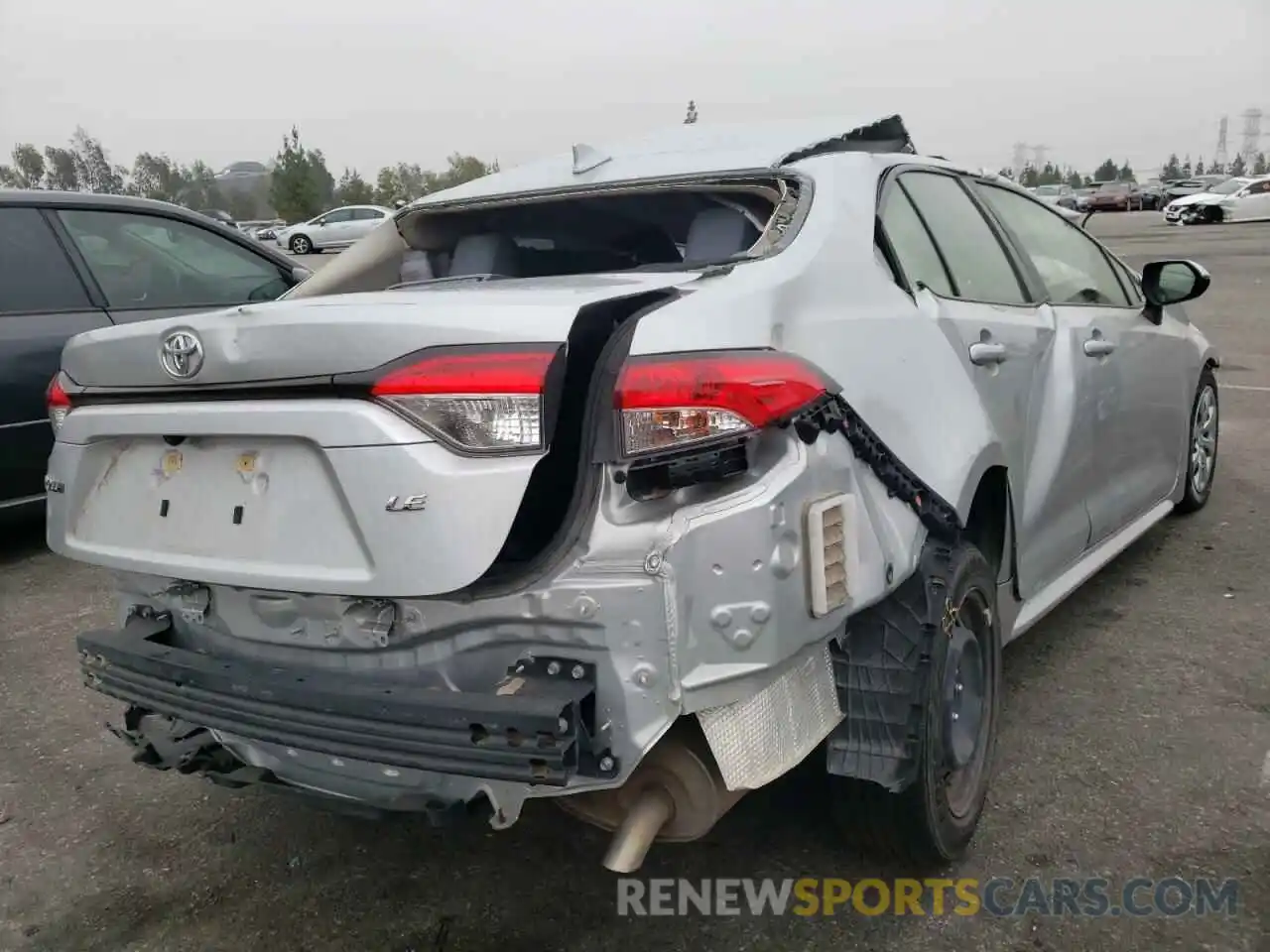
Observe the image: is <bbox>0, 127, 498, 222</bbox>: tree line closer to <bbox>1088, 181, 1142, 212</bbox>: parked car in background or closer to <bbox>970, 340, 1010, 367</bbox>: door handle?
<bbox>1088, 181, 1142, 212</bbox>: parked car in background

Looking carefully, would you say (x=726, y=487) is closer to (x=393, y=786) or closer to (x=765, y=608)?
(x=765, y=608)

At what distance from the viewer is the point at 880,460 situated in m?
2.10

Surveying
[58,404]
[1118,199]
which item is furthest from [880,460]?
[1118,199]

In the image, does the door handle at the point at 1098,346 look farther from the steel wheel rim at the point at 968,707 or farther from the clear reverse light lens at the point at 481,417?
the clear reverse light lens at the point at 481,417

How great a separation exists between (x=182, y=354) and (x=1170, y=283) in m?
3.67

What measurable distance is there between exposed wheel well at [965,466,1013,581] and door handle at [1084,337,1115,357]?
0.86 m

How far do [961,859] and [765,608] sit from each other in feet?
3.60

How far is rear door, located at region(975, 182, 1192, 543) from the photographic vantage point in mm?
3488

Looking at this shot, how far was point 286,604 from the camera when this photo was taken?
2.10 meters

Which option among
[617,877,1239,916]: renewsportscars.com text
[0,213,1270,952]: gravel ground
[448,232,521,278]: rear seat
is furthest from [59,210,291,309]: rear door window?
[617,877,1239,916]: renewsportscars.com text

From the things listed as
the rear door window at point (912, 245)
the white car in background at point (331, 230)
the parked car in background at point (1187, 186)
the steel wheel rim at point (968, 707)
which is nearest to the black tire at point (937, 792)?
the steel wheel rim at point (968, 707)

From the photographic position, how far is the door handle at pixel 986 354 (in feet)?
8.82

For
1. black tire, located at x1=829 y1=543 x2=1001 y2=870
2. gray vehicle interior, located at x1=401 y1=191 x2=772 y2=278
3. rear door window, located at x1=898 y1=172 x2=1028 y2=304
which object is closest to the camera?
black tire, located at x1=829 y1=543 x2=1001 y2=870

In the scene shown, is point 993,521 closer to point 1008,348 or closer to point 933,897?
point 1008,348
